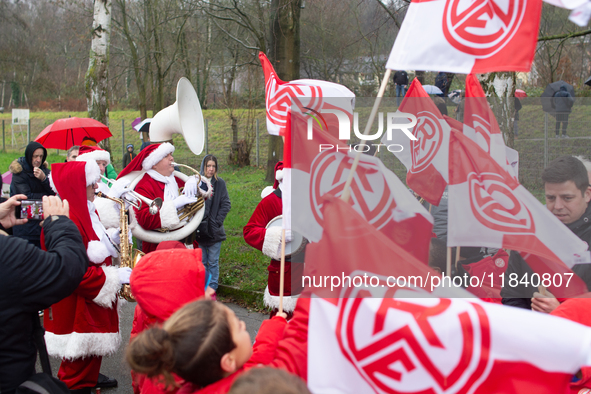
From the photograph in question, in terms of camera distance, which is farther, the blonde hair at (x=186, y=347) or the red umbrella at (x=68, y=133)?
the red umbrella at (x=68, y=133)

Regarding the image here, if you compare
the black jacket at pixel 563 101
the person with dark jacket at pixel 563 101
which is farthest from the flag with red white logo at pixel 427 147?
the black jacket at pixel 563 101

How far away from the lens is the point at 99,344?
11.7 ft

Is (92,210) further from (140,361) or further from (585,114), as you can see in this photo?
(585,114)

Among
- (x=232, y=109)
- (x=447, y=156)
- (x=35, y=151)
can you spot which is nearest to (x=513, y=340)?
(x=447, y=156)

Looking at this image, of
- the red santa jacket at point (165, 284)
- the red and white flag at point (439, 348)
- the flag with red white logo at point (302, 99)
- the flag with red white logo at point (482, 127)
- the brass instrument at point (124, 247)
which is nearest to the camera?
the red and white flag at point (439, 348)

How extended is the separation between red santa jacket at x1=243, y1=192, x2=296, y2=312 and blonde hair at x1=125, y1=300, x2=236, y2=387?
2218mm

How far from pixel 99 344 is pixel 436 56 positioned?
121 inches

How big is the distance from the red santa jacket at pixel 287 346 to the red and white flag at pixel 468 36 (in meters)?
1.53

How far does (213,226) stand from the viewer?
239 inches

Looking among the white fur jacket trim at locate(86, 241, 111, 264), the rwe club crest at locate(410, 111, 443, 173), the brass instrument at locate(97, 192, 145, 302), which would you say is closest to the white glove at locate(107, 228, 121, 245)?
the brass instrument at locate(97, 192, 145, 302)

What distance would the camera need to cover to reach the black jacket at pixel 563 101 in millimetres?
12211

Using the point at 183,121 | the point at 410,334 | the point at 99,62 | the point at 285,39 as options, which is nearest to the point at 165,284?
the point at 410,334

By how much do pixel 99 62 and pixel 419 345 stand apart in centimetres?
938

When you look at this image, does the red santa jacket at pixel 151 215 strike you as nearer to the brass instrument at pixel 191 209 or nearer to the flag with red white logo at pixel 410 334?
the brass instrument at pixel 191 209
